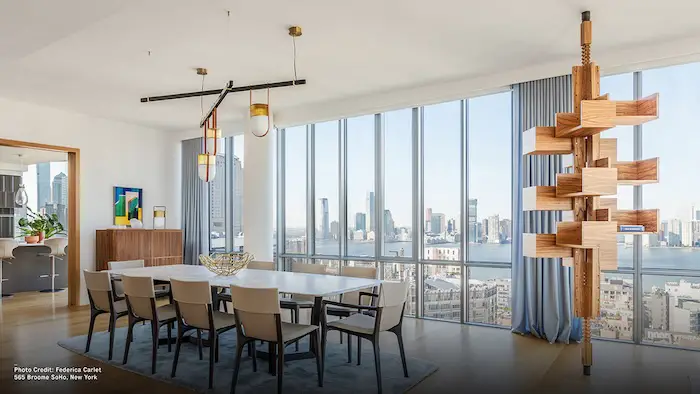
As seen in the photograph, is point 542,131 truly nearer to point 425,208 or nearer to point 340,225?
point 425,208

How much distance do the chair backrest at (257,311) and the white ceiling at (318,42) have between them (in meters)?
1.95

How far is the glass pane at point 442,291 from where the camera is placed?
6176mm

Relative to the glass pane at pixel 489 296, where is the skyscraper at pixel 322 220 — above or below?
above

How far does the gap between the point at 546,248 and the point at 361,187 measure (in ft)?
10.4

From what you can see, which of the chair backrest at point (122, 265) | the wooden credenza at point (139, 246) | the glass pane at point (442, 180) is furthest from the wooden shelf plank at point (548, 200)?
the wooden credenza at point (139, 246)

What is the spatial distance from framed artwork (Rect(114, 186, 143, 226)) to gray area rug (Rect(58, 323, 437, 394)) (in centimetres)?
324

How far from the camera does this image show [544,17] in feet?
13.2

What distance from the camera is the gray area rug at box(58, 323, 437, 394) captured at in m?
3.77

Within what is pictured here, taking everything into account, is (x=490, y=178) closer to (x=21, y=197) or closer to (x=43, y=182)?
(x=21, y=197)

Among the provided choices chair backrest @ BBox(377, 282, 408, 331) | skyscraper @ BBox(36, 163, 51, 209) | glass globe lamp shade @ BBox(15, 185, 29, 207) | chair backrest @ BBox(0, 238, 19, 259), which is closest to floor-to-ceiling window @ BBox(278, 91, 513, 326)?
chair backrest @ BBox(377, 282, 408, 331)

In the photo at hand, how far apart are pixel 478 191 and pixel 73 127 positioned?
578 centimetres

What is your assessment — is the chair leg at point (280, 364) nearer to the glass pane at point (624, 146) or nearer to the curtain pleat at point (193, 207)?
the glass pane at point (624, 146)

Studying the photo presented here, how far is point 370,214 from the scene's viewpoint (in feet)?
22.6

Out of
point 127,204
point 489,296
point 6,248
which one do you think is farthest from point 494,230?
point 6,248
